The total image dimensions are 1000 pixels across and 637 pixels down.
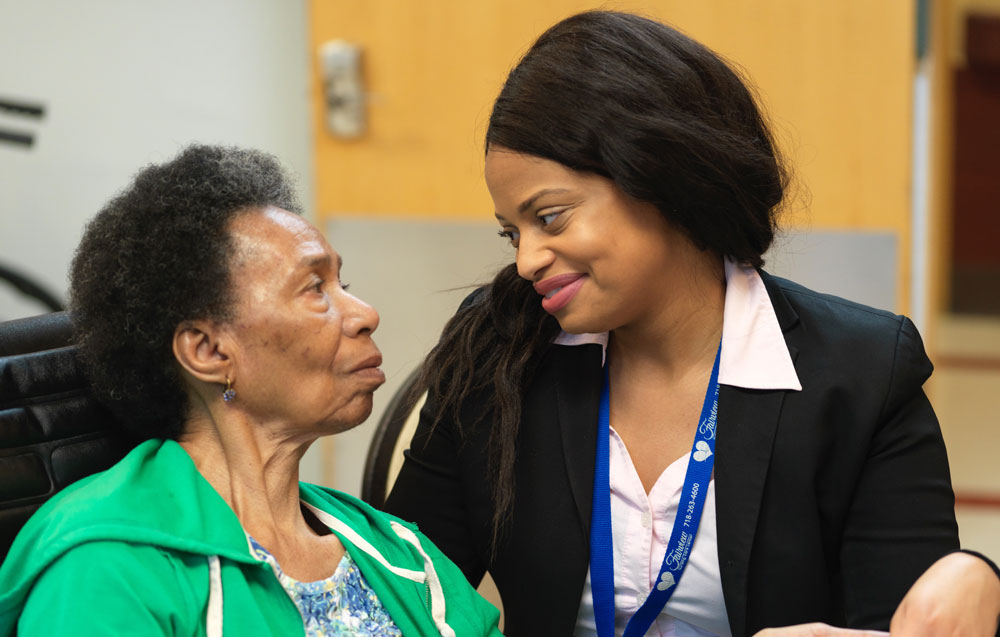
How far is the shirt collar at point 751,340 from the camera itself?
148 cm

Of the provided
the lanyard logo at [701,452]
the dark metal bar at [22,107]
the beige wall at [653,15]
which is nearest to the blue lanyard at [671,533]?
the lanyard logo at [701,452]

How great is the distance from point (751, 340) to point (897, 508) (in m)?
0.28

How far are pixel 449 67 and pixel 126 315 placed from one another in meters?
1.86

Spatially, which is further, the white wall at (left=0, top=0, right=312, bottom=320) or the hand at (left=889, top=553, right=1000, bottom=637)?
the white wall at (left=0, top=0, right=312, bottom=320)

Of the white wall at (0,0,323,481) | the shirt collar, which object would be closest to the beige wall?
the white wall at (0,0,323,481)

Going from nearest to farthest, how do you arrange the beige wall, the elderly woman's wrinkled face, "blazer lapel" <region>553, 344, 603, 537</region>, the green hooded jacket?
the green hooded jacket, the elderly woman's wrinkled face, "blazer lapel" <region>553, 344, 603, 537</region>, the beige wall

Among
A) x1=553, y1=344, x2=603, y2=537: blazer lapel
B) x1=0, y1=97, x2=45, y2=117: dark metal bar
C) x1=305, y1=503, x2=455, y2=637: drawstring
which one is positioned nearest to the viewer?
x1=305, y1=503, x2=455, y2=637: drawstring

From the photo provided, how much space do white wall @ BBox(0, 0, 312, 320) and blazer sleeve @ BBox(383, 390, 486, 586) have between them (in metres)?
1.67

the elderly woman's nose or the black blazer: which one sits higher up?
the elderly woman's nose

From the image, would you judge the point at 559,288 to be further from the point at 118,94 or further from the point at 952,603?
the point at 118,94

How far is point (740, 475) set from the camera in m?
1.45

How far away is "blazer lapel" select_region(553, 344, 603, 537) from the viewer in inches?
59.4

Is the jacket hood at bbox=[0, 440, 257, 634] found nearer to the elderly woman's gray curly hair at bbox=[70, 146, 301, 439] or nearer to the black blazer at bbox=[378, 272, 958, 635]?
the elderly woman's gray curly hair at bbox=[70, 146, 301, 439]

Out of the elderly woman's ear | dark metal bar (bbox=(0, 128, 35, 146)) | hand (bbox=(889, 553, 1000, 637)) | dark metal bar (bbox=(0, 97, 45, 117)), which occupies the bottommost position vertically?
hand (bbox=(889, 553, 1000, 637))
